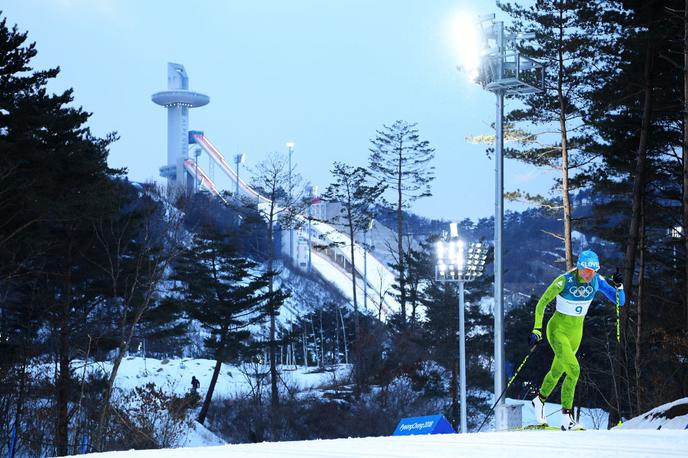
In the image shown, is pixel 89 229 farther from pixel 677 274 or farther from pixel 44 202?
pixel 677 274

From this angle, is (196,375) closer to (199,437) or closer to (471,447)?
(199,437)

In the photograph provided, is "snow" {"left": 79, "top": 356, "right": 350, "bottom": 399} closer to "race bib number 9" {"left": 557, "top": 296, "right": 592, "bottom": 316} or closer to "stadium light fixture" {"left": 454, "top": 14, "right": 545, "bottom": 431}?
"stadium light fixture" {"left": 454, "top": 14, "right": 545, "bottom": 431}

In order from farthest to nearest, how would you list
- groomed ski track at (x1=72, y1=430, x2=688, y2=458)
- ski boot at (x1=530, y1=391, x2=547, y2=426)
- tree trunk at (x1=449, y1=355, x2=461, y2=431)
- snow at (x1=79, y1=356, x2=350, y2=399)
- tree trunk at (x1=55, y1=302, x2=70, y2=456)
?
tree trunk at (x1=449, y1=355, x2=461, y2=431)
snow at (x1=79, y1=356, x2=350, y2=399)
tree trunk at (x1=55, y1=302, x2=70, y2=456)
ski boot at (x1=530, y1=391, x2=547, y2=426)
groomed ski track at (x1=72, y1=430, x2=688, y2=458)

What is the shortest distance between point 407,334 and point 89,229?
26525 millimetres

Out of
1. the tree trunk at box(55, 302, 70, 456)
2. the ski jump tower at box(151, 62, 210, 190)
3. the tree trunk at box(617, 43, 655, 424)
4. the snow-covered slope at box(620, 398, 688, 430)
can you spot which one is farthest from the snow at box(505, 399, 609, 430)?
the ski jump tower at box(151, 62, 210, 190)

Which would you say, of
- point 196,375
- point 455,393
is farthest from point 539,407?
point 196,375

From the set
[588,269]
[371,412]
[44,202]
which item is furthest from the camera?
[371,412]

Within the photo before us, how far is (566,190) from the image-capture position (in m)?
28.2

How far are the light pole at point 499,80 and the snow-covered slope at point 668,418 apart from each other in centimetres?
391

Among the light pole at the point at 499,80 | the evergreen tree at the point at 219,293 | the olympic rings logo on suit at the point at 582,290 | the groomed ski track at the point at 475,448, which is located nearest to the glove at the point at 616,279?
the olympic rings logo on suit at the point at 582,290

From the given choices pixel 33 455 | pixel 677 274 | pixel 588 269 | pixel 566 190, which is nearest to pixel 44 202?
pixel 33 455

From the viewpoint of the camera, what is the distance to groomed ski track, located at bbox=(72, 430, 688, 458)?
6.77m

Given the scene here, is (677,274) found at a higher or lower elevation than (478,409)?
higher

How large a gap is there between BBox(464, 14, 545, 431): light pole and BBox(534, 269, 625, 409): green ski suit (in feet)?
19.2
